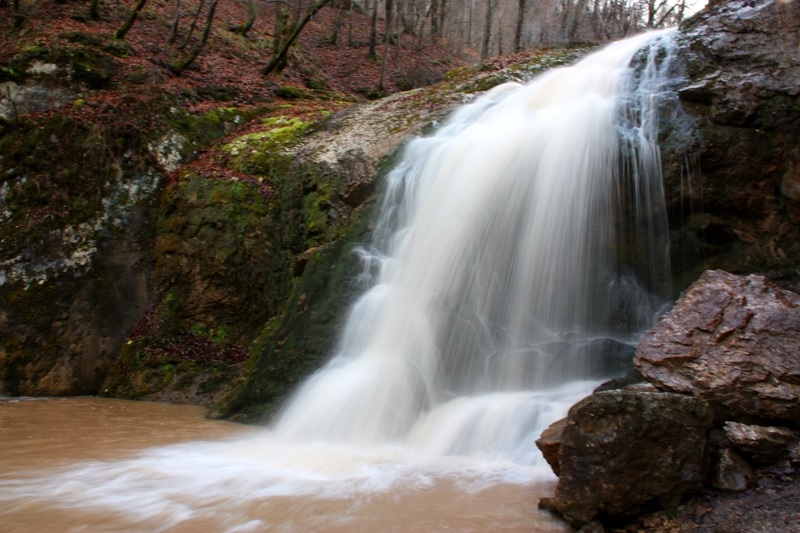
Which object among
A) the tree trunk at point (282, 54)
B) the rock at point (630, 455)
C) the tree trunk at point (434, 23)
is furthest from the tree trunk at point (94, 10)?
Answer: the tree trunk at point (434, 23)

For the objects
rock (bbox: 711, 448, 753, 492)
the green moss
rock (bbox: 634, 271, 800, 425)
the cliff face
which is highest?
the green moss

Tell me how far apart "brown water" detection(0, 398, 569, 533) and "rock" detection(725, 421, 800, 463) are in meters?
1.12

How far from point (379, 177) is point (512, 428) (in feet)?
14.3

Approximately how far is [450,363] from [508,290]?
0.98 meters

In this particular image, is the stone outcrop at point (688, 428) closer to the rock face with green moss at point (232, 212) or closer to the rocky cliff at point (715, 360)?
the rocky cliff at point (715, 360)

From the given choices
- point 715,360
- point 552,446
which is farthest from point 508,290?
point 552,446

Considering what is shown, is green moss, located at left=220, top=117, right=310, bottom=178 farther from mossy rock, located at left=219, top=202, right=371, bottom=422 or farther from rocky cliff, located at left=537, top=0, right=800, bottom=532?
rocky cliff, located at left=537, top=0, right=800, bottom=532

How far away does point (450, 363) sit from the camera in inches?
216

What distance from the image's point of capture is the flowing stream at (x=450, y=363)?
3418 mm

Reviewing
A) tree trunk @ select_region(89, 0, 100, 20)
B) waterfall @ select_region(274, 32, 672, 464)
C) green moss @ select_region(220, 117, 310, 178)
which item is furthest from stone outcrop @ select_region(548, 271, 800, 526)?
tree trunk @ select_region(89, 0, 100, 20)

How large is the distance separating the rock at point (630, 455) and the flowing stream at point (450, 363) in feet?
1.06

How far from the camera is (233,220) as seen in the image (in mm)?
8406

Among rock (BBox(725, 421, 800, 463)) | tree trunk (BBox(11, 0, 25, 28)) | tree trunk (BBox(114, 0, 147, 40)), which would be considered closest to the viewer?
rock (BBox(725, 421, 800, 463))

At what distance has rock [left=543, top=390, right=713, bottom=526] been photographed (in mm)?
2945
